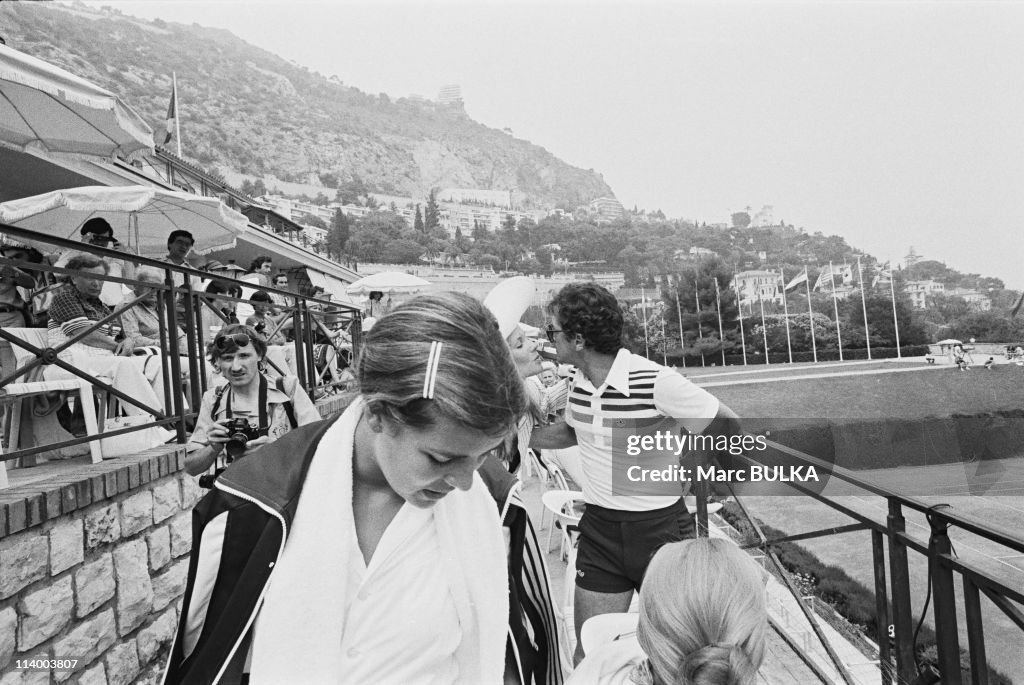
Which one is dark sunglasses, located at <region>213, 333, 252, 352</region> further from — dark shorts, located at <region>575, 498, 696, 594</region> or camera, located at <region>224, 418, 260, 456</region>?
dark shorts, located at <region>575, 498, 696, 594</region>

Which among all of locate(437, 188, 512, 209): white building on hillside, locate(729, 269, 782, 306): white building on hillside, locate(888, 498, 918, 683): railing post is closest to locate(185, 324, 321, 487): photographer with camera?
locate(888, 498, 918, 683): railing post

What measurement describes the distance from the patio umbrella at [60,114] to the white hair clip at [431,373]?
9.28ft

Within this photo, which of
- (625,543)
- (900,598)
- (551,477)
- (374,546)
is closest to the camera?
(374,546)

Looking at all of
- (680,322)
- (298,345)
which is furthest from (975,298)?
(298,345)

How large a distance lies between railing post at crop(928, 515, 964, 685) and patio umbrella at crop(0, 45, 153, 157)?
369 centimetres

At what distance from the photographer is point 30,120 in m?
3.17

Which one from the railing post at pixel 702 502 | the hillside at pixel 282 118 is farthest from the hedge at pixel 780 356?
the railing post at pixel 702 502

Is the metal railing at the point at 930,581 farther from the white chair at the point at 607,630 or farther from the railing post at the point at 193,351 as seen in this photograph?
the railing post at the point at 193,351

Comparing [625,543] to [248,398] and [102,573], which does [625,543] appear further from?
[102,573]

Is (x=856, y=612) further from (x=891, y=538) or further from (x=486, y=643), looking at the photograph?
(x=486, y=643)

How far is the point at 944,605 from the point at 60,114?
177 inches

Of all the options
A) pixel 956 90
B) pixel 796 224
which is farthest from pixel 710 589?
pixel 796 224

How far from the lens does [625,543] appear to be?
1.69 meters

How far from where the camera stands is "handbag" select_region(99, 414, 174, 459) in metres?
2.24
